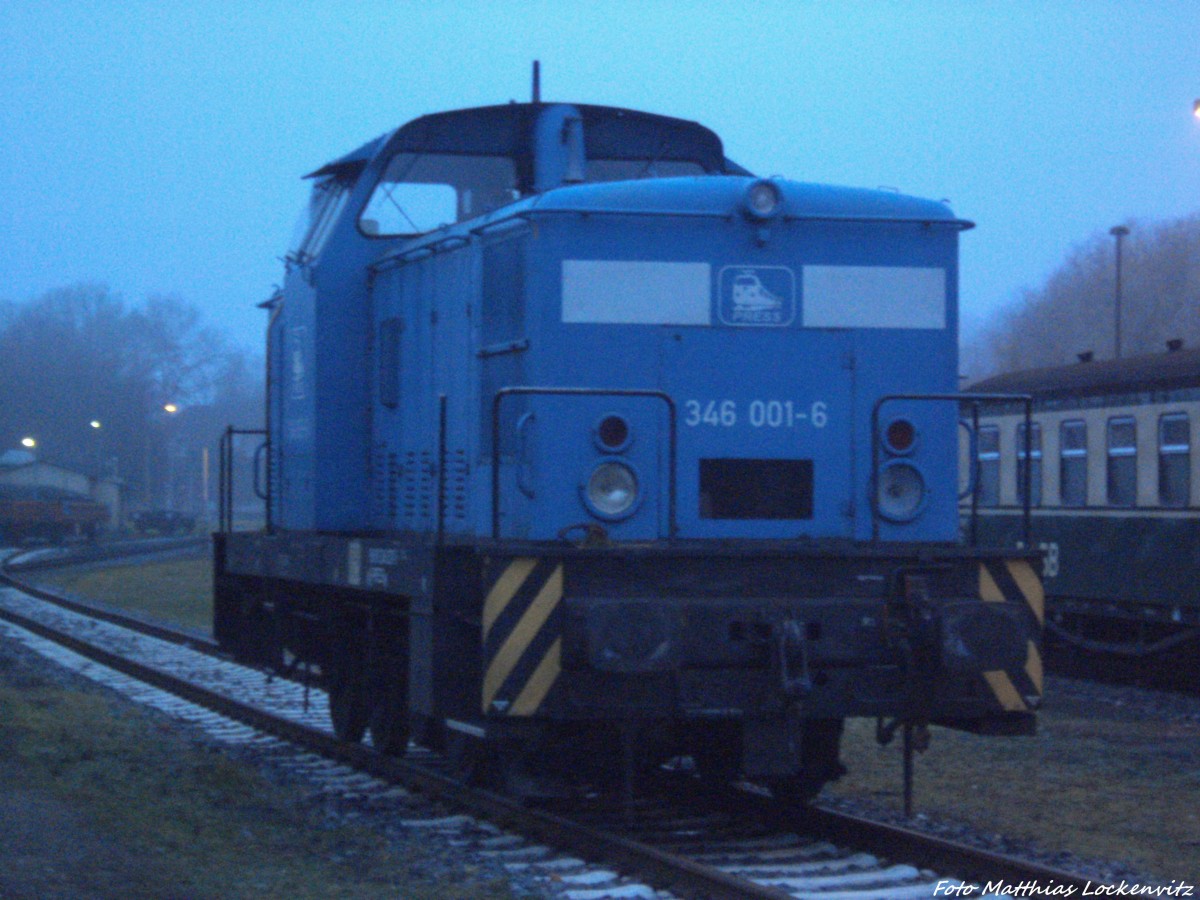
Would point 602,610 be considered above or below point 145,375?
below

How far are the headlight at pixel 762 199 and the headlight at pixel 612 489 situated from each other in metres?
1.35

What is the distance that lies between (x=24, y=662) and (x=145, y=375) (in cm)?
8906

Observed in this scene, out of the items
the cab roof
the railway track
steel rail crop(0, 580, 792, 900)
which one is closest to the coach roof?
the cab roof

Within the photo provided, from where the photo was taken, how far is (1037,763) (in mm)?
9820

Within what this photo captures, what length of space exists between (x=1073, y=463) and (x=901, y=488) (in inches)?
371

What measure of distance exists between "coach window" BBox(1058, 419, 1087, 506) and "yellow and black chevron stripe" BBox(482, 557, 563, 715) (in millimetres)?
10686

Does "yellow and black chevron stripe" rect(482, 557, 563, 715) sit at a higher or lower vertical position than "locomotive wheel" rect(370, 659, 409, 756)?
higher

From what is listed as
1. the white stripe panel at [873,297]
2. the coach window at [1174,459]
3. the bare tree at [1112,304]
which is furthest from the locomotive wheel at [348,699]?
the bare tree at [1112,304]

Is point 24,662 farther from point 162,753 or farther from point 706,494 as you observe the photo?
point 706,494

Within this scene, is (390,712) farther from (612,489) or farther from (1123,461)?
(1123,461)

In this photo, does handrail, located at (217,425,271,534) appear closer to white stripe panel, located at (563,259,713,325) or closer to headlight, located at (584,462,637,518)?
white stripe panel, located at (563,259,713,325)

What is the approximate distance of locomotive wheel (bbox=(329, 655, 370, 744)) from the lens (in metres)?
9.77

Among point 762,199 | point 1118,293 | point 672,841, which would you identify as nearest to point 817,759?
point 672,841

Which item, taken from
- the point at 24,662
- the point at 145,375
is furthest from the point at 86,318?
the point at 24,662
